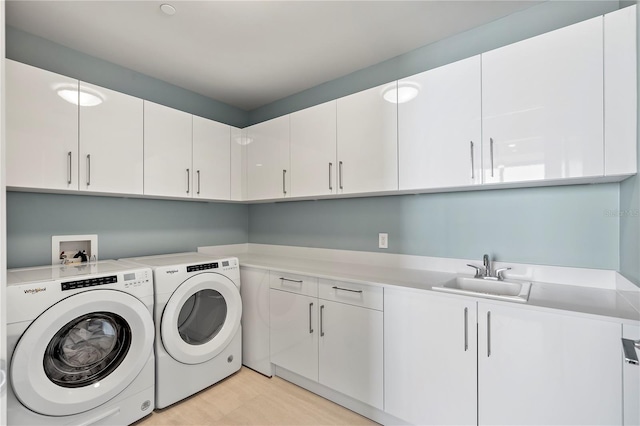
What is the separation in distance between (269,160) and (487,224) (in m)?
1.77

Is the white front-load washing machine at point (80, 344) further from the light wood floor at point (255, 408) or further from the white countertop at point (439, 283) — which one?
the white countertop at point (439, 283)

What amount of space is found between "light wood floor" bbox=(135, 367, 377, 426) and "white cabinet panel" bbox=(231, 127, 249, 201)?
158 centimetres

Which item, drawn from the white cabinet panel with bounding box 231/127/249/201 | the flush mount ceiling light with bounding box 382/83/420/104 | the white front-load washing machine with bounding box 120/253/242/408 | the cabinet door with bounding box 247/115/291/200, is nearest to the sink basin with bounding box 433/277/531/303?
the flush mount ceiling light with bounding box 382/83/420/104

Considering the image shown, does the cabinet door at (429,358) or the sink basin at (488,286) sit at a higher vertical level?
the sink basin at (488,286)

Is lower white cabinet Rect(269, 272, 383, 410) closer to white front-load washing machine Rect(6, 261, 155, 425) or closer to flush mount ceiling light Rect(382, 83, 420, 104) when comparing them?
white front-load washing machine Rect(6, 261, 155, 425)

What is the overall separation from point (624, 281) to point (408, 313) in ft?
3.33

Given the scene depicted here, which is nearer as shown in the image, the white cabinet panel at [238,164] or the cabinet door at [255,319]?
the cabinet door at [255,319]

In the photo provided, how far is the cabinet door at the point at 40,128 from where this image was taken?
1.71 metres

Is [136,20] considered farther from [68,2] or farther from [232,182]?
[232,182]

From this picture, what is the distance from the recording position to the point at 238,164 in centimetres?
293

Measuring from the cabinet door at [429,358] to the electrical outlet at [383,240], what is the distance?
2.15 feet

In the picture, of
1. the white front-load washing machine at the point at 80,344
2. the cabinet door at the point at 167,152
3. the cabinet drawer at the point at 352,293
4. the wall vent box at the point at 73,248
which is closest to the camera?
the white front-load washing machine at the point at 80,344

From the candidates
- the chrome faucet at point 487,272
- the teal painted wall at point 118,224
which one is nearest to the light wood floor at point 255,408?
the chrome faucet at point 487,272

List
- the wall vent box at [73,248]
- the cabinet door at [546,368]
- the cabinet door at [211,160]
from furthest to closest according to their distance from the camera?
the cabinet door at [211,160] → the wall vent box at [73,248] → the cabinet door at [546,368]
